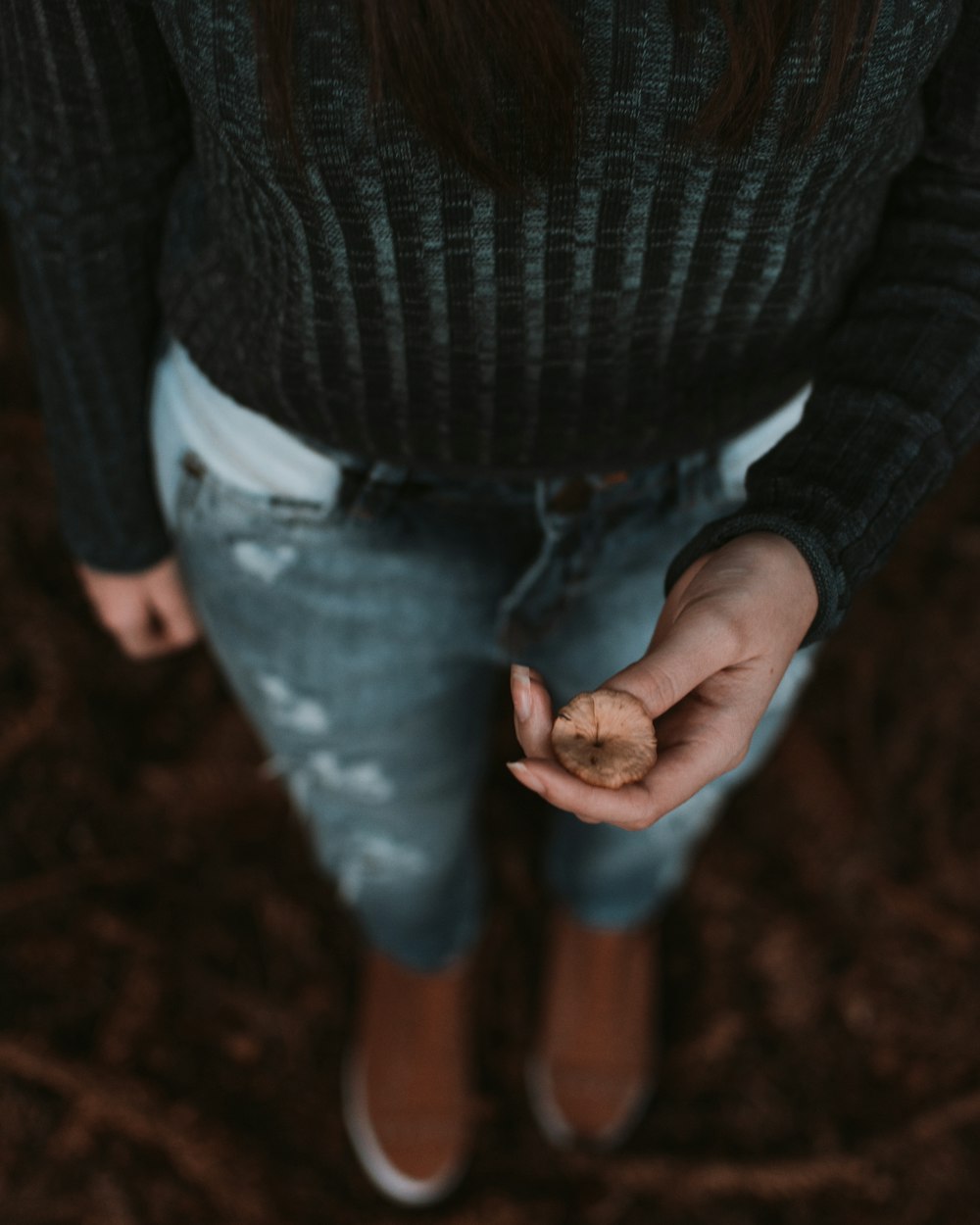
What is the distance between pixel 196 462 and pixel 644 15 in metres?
0.40

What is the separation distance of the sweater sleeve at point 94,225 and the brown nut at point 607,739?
0.41m

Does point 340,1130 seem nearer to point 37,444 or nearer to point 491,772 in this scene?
point 491,772

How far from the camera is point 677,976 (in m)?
1.47

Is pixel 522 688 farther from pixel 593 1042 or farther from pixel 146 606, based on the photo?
pixel 593 1042

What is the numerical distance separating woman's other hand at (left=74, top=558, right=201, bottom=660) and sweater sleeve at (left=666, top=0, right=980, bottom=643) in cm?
43

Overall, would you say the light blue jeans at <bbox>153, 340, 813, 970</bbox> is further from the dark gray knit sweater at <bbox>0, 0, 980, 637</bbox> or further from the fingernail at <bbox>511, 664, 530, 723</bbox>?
the fingernail at <bbox>511, 664, 530, 723</bbox>

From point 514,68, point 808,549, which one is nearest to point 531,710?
point 808,549

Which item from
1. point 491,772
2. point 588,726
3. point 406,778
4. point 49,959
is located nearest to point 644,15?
point 588,726

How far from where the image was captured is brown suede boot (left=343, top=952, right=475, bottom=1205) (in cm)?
131

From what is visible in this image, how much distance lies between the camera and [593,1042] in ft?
4.43

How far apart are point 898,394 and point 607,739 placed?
27 cm

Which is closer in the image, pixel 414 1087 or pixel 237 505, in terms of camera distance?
pixel 237 505

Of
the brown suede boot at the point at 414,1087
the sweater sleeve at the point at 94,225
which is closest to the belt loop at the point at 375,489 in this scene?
the sweater sleeve at the point at 94,225

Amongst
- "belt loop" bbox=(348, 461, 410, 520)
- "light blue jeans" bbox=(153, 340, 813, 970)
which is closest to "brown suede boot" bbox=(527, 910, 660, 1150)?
"light blue jeans" bbox=(153, 340, 813, 970)
